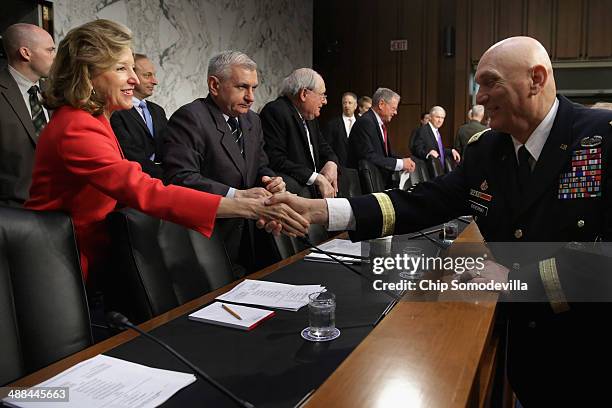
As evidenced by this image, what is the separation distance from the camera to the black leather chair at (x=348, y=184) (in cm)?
424

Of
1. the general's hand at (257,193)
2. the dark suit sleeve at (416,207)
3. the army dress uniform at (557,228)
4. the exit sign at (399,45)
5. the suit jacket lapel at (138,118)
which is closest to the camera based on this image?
the army dress uniform at (557,228)

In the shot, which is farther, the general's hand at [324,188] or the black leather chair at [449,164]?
the black leather chair at [449,164]

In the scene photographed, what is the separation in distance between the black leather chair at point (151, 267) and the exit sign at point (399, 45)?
9403 millimetres

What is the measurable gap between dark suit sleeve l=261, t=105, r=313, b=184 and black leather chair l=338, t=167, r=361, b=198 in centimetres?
41

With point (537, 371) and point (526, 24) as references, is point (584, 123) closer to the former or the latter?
point (537, 371)

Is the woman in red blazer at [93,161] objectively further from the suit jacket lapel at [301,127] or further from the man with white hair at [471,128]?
the man with white hair at [471,128]

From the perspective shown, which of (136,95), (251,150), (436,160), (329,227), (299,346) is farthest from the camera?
(436,160)

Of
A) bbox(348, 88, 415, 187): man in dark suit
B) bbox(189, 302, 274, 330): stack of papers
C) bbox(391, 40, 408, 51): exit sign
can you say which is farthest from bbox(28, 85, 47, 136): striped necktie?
bbox(391, 40, 408, 51): exit sign

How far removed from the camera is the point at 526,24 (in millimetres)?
9711

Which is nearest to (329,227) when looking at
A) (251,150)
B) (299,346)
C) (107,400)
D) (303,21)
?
(299,346)

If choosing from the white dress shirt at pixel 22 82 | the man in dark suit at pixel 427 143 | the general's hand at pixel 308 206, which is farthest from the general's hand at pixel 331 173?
the man in dark suit at pixel 427 143

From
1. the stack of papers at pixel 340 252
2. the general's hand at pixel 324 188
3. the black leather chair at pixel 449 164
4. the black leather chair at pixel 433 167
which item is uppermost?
the general's hand at pixel 324 188

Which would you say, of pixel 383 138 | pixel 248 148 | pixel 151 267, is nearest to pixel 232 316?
pixel 151 267

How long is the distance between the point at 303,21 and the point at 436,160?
4548 mm
